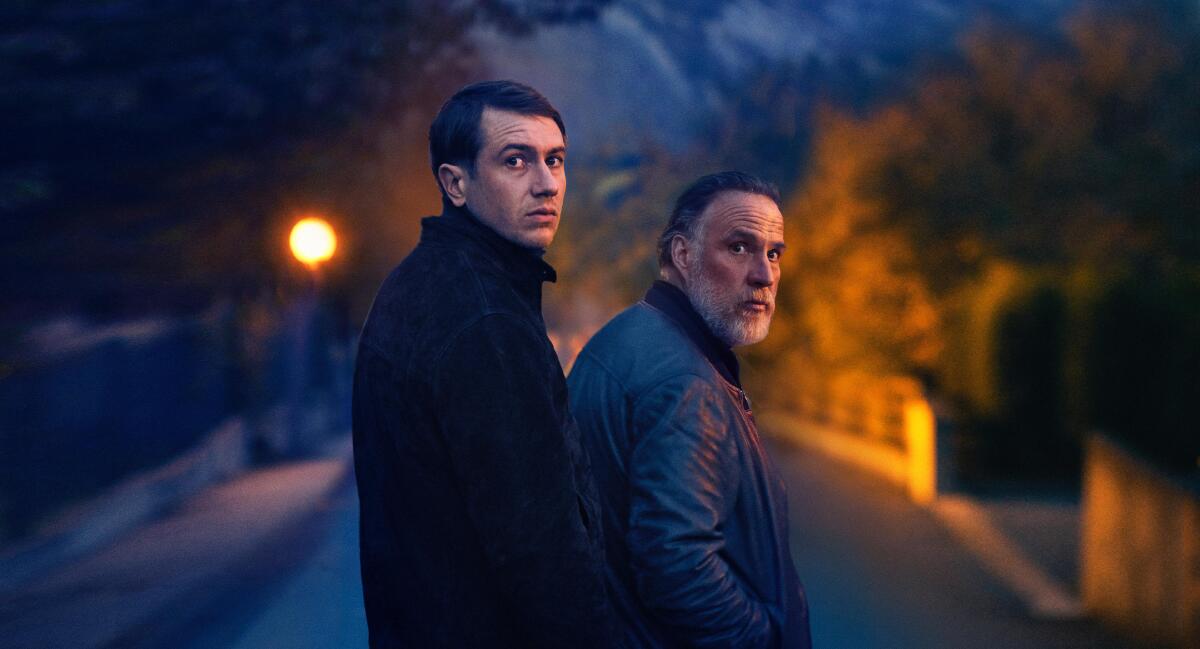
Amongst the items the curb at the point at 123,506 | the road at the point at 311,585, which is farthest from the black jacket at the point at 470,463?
the curb at the point at 123,506

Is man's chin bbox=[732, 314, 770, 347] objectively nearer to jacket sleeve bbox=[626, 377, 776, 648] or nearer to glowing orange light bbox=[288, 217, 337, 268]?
jacket sleeve bbox=[626, 377, 776, 648]

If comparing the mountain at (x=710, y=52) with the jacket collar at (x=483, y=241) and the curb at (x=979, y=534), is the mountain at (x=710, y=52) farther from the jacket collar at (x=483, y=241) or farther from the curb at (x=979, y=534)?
the curb at (x=979, y=534)

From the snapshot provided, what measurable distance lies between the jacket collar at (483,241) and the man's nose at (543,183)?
118mm

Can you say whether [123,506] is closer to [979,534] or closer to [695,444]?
[695,444]

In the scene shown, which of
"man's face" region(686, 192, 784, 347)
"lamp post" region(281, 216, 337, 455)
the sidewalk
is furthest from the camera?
"lamp post" region(281, 216, 337, 455)

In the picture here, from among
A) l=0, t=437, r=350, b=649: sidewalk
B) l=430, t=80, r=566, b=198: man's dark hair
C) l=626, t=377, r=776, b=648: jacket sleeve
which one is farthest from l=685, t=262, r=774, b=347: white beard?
l=0, t=437, r=350, b=649: sidewalk

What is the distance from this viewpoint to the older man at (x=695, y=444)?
236cm

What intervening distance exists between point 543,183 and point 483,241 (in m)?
0.18

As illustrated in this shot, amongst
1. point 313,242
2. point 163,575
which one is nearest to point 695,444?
point 163,575

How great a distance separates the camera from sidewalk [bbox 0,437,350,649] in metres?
4.30

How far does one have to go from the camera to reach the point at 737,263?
2646mm

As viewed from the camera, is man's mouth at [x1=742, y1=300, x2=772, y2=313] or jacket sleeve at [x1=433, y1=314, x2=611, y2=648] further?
man's mouth at [x1=742, y1=300, x2=772, y2=313]

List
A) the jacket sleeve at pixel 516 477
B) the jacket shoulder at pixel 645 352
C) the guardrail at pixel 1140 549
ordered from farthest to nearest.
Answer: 1. the guardrail at pixel 1140 549
2. the jacket shoulder at pixel 645 352
3. the jacket sleeve at pixel 516 477

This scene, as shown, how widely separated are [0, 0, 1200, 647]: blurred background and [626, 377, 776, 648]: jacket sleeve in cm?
221
